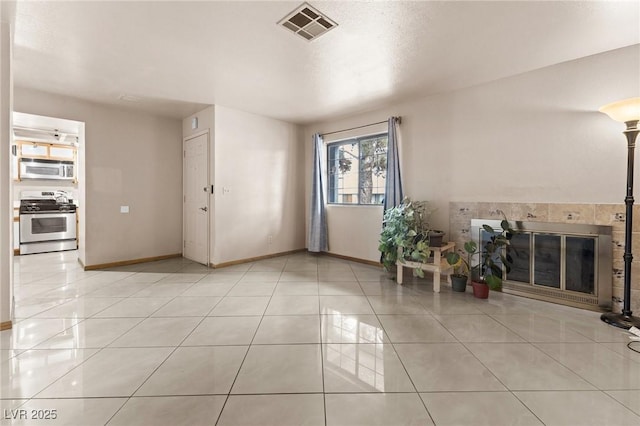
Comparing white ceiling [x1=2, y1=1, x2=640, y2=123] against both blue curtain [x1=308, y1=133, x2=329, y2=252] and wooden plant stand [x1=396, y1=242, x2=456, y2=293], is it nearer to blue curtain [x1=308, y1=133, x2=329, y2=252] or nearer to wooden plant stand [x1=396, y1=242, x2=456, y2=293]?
blue curtain [x1=308, y1=133, x2=329, y2=252]

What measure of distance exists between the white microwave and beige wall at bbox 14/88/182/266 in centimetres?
238

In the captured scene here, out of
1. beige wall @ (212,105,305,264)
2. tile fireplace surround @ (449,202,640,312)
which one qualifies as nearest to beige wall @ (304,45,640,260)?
tile fireplace surround @ (449,202,640,312)

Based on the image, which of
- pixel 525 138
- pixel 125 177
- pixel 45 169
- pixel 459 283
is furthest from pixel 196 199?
pixel 525 138

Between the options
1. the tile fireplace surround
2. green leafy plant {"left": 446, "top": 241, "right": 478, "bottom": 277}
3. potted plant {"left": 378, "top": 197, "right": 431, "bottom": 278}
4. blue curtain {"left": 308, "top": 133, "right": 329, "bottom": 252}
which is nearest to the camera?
the tile fireplace surround

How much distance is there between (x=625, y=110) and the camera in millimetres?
2389

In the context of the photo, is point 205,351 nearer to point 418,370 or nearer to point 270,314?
point 270,314

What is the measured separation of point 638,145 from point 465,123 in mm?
1605

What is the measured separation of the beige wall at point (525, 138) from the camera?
2766 millimetres

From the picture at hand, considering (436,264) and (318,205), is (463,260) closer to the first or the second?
(436,264)

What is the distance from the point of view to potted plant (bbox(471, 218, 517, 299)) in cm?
313

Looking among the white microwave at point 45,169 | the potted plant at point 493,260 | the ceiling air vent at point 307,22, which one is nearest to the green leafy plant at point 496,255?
the potted plant at point 493,260

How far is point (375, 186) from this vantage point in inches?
190

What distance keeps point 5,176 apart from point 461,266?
16.2 ft

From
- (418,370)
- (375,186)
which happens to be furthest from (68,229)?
(418,370)
